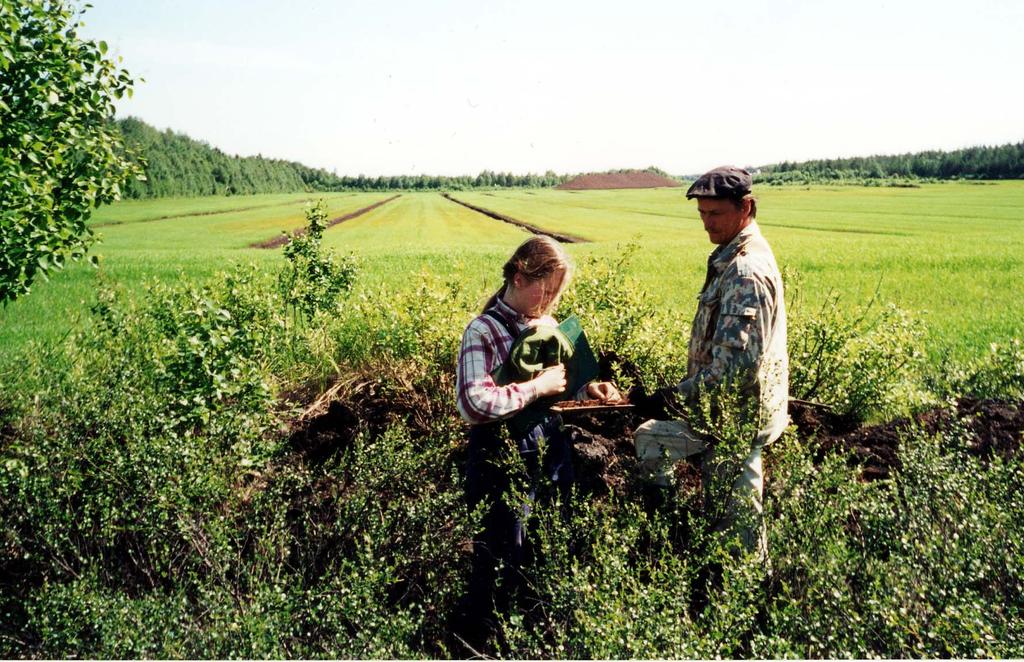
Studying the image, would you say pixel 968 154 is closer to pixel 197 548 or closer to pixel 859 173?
pixel 859 173

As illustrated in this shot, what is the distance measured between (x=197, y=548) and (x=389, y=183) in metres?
135

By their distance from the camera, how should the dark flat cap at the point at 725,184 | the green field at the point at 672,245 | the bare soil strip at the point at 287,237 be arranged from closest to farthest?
the dark flat cap at the point at 725,184 → the bare soil strip at the point at 287,237 → the green field at the point at 672,245

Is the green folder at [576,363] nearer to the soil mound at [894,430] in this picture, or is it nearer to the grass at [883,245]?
the soil mound at [894,430]

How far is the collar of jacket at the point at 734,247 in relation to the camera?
327cm

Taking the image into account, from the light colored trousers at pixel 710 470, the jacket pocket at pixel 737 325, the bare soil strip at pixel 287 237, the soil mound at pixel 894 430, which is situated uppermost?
the bare soil strip at pixel 287 237

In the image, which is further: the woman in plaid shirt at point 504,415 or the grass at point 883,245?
the grass at point 883,245

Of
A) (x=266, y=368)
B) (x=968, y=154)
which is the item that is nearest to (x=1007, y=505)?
(x=266, y=368)

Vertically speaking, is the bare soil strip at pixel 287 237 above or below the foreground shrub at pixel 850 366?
above

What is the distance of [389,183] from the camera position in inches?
5217

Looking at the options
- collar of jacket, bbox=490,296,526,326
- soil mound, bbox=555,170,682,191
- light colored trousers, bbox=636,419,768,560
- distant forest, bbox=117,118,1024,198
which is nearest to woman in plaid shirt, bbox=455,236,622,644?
collar of jacket, bbox=490,296,526,326

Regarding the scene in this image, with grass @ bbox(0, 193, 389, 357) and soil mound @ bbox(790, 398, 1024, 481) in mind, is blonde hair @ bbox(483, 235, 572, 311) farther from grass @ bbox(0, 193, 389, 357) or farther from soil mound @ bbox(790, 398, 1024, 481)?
grass @ bbox(0, 193, 389, 357)

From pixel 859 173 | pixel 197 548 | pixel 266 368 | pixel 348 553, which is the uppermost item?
pixel 859 173

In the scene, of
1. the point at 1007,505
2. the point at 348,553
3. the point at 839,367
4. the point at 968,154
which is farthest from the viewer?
the point at 968,154

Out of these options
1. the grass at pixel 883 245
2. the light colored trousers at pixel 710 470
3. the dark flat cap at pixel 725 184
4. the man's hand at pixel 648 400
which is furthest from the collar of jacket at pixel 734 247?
the grass at pixel 883 245
